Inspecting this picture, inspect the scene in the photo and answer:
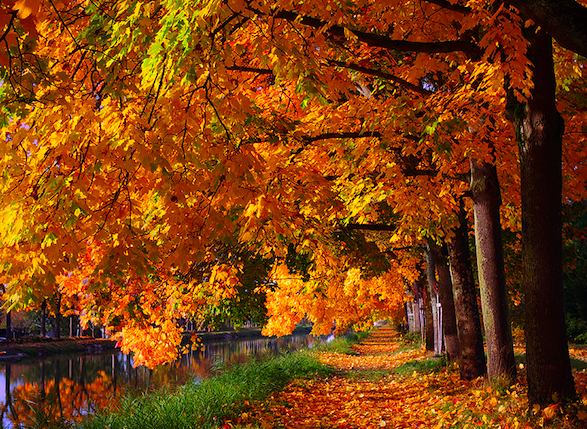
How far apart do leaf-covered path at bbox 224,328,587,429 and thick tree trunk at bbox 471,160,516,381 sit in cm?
59

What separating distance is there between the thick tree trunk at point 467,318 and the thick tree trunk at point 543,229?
16.2ft

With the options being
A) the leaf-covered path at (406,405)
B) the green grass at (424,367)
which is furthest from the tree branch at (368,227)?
the green grass at (424,367)

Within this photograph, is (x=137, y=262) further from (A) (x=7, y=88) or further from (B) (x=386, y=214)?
(B) (x=386, y=214)

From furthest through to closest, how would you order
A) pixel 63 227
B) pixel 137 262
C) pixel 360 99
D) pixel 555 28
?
1. pixel 360 99
2. pixel 137 262
3. pixel 63 227
4. pixel 555 28

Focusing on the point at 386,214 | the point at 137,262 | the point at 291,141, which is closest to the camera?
the point at 137,262

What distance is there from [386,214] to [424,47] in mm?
9581

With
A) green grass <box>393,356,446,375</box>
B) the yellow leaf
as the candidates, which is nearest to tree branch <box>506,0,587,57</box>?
the yellow leaf

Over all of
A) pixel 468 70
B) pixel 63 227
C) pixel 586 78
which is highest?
pixel 586 78

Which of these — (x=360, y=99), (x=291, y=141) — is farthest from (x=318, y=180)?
(x=360, y=99)

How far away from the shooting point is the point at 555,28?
4926 millimetres

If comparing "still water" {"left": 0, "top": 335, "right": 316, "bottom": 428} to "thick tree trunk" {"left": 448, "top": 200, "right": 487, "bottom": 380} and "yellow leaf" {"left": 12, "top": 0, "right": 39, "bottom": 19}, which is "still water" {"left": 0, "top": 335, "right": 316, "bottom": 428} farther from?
"yellow leaf" {"left": 12, "top": 0, "right": 39, "bottom": 19}

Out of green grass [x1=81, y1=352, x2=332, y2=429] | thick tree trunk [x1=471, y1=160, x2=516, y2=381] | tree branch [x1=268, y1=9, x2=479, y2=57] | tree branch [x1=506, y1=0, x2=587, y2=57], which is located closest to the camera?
tree branch [x1=506, y1=0, x2=587, y2=57]

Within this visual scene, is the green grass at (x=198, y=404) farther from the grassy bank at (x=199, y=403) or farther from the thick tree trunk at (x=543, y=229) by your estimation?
the thick tree trunk at (x=543, y=229)

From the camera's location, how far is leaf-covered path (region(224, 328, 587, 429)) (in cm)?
744
